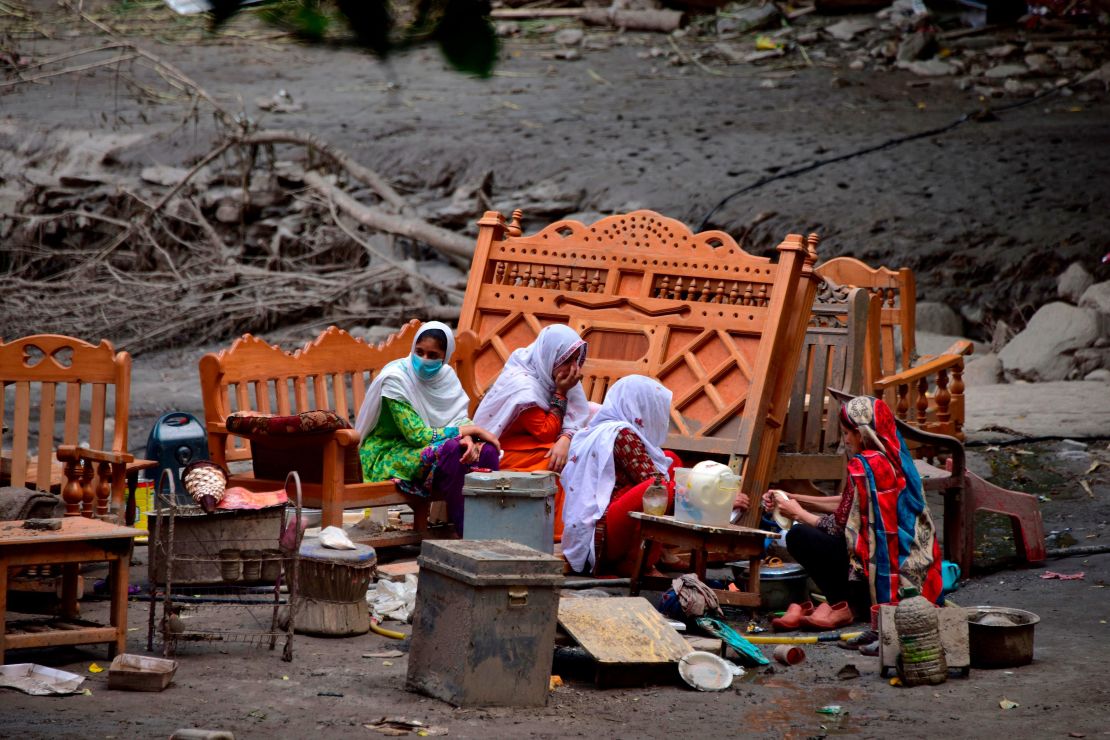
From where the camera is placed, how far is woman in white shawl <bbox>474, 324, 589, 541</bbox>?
757 cm

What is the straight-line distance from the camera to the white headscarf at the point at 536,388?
7.57 metres

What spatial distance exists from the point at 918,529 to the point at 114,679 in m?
3.45

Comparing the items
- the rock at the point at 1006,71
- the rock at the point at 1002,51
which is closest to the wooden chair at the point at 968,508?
the rock at the point at 1006,71

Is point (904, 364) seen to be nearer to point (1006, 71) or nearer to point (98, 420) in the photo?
point (98, 420)

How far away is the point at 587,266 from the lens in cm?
871

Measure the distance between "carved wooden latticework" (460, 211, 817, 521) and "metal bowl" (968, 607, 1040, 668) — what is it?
2167 mm

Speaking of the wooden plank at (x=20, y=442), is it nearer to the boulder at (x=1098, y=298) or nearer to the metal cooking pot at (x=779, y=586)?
the metal cooking pot at (x=779, y=586)

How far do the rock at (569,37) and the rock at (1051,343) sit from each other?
854 cm

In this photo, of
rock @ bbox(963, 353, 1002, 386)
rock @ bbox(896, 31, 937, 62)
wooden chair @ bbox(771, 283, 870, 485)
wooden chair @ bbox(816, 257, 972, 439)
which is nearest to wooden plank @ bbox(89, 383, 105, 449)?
wooden chair @ bbox(771, 283, 870, 485)

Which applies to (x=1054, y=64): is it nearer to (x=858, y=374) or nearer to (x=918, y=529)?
(x=858, y=374)

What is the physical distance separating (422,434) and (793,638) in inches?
90.6

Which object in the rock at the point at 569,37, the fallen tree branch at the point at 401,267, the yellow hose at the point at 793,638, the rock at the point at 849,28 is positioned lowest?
the yellow hose at the point at 793,638

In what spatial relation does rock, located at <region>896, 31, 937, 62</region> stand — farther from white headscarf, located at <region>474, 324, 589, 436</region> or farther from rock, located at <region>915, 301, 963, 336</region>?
white headscarf, located at <region>474, 324, 589, 436</region>

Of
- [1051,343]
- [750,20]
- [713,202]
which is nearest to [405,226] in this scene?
[713,202]
